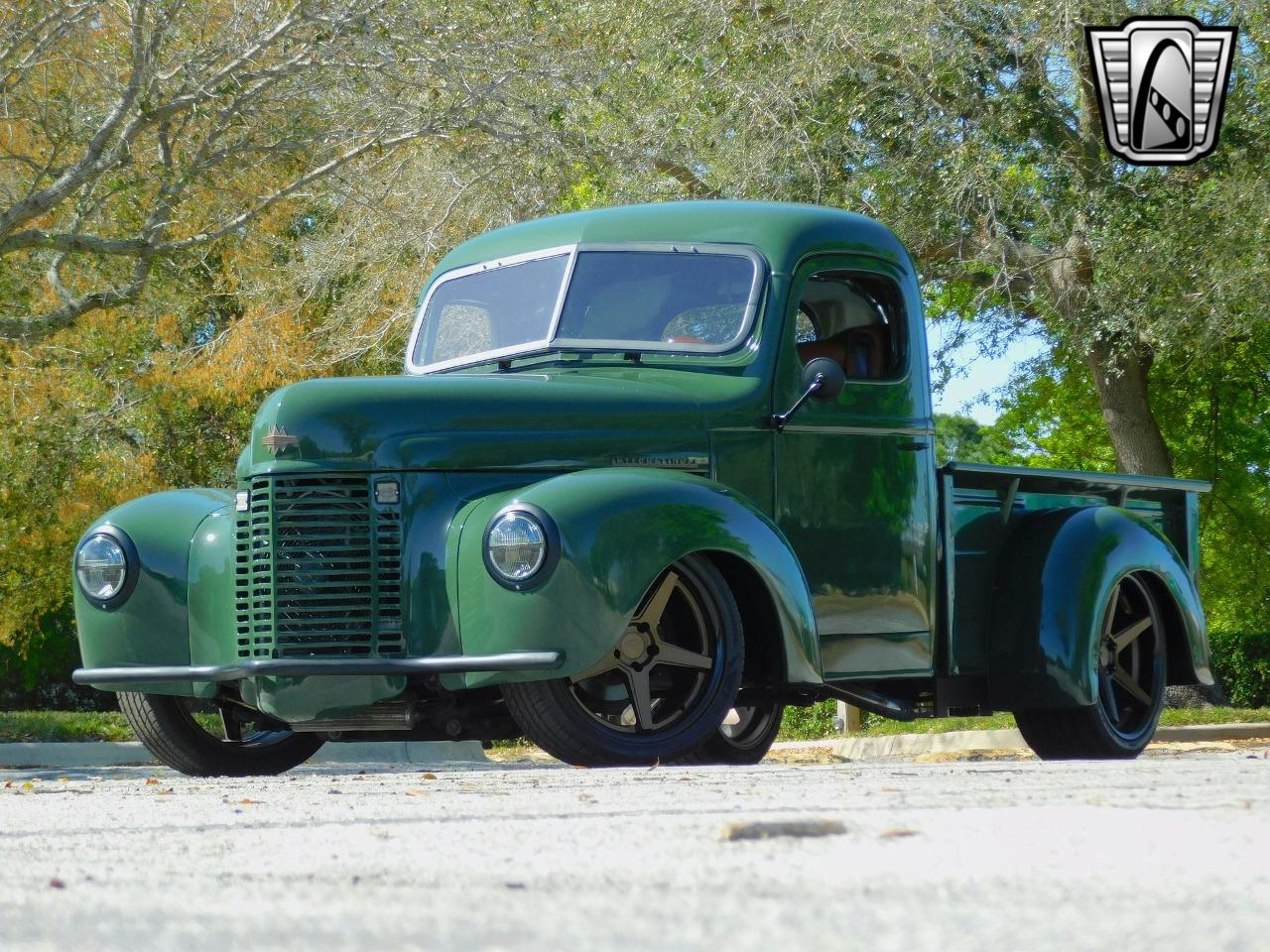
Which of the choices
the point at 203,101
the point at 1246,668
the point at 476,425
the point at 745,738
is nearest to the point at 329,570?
the point at 476,425

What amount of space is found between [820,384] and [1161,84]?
10950 millimetres

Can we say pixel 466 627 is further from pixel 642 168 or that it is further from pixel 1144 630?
pixel 642 168

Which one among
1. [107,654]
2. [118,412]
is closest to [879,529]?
[107,654]

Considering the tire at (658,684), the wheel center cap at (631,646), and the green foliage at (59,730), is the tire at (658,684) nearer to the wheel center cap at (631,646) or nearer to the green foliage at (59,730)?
the wheel center cap at (631,646)

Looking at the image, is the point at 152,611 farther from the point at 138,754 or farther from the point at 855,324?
the point at 138,754

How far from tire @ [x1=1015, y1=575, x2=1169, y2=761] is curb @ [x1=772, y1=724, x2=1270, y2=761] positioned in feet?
17.6

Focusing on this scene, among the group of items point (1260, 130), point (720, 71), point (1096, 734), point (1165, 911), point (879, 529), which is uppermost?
point (720, 71)

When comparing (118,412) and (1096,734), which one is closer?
(1096,734)

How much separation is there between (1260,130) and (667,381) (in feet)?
36.0

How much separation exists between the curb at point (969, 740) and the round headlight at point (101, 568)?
8.56 metres

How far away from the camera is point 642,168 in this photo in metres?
18.0

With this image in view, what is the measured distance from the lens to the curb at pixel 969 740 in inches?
570

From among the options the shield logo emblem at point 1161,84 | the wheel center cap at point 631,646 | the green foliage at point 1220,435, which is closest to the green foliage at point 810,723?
the green foliage at point 1220,435

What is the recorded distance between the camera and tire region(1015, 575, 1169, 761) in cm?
810
